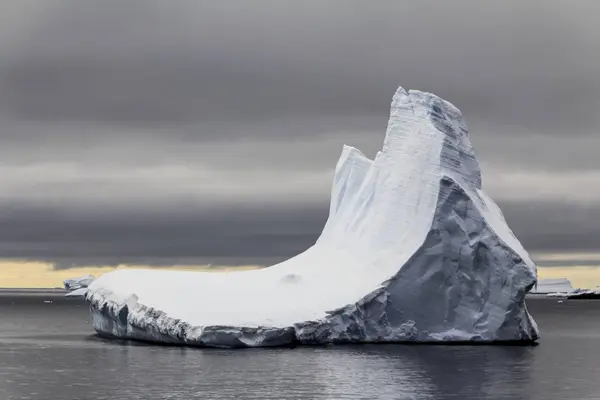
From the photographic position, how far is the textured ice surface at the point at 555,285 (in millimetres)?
176250

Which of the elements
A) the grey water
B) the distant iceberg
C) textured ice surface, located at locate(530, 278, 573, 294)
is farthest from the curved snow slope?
textured ice surface, located at locate(530, 278, 573, 294)

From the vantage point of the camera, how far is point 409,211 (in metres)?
45.7

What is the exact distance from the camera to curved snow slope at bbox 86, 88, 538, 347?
4203 centimetres

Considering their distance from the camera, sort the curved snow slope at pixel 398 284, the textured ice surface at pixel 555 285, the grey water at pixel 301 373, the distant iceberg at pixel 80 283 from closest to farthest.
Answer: the grey water at pixel 301 373 < the curved snow slope at pixel 398 284 < the distant iceberg at pixel 80 283 < the textured ice surface at pixel 555 285

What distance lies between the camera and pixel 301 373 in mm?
35312

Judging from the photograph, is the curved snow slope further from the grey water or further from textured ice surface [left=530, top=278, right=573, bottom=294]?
textured ice surface [left=530, top=278, right=573, bottom=294]

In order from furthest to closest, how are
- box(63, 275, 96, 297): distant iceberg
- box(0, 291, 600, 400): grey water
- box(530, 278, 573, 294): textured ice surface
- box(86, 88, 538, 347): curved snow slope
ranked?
box(530, 278, 573, 294): textured ice surface, box(63, 275, 96, 297): distant iceberg, box(86, 88, 538, 347): curved snow slope, box(0, 291, 600, 400): grey water

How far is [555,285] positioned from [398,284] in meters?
144

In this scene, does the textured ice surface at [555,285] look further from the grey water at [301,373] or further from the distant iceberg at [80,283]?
the grey water at [301,373]

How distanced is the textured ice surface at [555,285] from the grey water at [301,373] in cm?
13081

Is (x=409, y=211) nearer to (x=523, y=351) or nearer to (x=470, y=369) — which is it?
(x=523, y=351)

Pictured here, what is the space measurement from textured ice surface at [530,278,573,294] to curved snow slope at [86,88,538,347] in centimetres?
A: 13311

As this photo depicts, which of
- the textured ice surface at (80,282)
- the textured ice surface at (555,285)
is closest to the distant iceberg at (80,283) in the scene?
the textured ice surface at (80,282)

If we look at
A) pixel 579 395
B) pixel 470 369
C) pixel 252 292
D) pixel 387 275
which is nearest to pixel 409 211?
pixel 387 275
